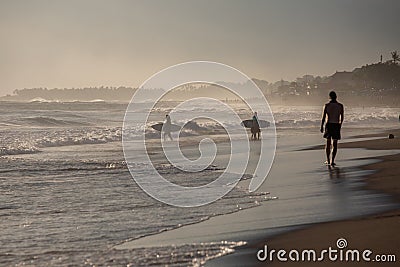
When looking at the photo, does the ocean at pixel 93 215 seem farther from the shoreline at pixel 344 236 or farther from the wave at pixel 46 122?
the wave at pixel 46 122

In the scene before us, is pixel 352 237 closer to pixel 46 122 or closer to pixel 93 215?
pixel 93 215

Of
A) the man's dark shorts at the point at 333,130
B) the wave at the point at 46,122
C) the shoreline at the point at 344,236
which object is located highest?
the wave at the point at 46,122

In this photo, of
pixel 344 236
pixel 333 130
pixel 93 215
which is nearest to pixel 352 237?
pixel 344 236

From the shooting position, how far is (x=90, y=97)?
18488 centimetres

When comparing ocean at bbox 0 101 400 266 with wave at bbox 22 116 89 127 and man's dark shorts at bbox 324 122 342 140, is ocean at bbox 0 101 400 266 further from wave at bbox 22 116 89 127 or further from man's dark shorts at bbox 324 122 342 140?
wave at bbox 22 116 89 127

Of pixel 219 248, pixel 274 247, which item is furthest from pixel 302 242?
pixel 219 248

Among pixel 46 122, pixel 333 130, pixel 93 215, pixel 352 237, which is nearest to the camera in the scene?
Answer: pixel 352 237

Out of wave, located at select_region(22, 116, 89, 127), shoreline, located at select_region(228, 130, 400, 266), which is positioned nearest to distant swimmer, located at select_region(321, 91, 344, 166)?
shoreline, located at select_region(228, 130, 400, 266)

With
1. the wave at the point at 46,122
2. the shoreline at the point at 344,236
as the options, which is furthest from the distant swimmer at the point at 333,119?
the wave at the point at 46,122

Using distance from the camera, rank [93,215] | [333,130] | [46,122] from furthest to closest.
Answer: [46,122]
[333,130]
[93,215]

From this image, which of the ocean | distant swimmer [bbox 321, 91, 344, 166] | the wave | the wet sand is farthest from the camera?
the wave

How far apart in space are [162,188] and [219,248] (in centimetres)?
522

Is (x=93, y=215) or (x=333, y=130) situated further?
(x=333, y=130)

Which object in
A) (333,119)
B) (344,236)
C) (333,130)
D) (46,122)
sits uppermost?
(46,122)
